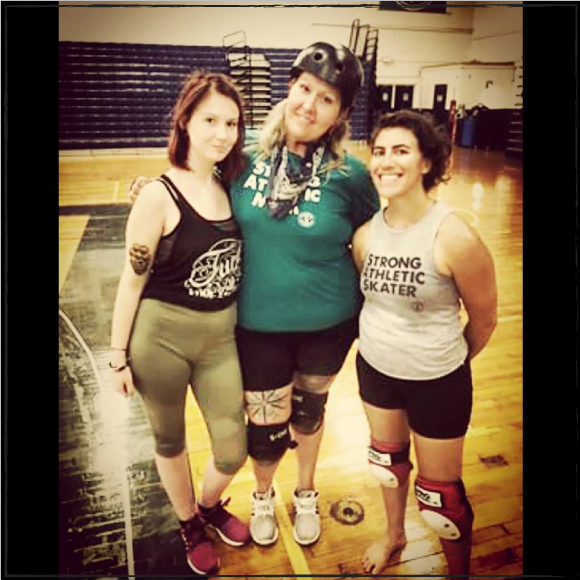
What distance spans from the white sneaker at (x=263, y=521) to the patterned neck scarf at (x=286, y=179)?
1.07 meters

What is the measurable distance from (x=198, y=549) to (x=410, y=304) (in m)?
1.17

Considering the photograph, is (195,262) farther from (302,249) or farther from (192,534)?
(192,534)

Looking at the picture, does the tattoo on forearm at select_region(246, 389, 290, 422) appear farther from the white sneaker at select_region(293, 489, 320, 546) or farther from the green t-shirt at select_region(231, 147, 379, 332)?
the white sneaker at select_region(293, 489, 320, 546)

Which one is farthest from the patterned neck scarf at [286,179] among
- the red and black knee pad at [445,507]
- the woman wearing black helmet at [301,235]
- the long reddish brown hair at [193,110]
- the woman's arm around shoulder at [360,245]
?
the red and black knee pad at [445,507]

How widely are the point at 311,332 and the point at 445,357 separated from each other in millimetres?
435

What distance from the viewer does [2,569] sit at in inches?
76.7

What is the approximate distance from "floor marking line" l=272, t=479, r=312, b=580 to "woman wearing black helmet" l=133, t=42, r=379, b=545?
13.9 inches

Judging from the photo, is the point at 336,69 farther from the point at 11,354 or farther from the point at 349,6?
the point at 11,354

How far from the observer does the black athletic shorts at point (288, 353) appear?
5.85 ft

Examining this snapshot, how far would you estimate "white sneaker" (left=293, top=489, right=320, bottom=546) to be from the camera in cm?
199

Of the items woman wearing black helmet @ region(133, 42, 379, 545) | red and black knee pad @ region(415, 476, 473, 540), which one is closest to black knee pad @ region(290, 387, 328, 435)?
woman wearing black helmet @ region(133, 42, 379, 545)

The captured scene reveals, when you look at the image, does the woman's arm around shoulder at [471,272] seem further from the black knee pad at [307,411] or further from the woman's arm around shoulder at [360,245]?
the black knee pad at [307,411]
